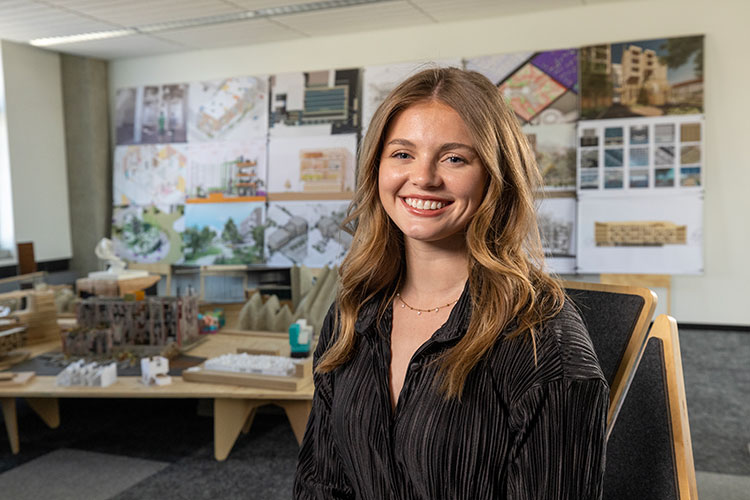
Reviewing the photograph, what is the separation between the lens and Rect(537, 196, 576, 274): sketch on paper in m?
6.09

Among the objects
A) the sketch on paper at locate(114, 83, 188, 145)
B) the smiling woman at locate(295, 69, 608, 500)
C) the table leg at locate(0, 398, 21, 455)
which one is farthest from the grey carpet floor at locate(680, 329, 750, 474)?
the sketch on paper at locate(114, 83, 188, 145)

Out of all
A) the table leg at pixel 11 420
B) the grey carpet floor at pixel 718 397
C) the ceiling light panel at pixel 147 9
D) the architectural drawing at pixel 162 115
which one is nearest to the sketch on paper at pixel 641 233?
the grey carpet floor at pixel 718 397

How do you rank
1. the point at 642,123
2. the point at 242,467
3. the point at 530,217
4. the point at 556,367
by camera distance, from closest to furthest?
the point at 556,367 → the point at 530,217 → the point at 242,467 → the point at 642,123

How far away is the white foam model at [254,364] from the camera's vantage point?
2916 mm

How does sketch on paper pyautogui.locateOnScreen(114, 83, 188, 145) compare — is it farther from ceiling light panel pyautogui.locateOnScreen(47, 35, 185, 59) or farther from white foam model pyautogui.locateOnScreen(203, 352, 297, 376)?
white foam model pyautogui.locateOnScreen(203, 352, 297, 376)

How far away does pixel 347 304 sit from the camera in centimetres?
138

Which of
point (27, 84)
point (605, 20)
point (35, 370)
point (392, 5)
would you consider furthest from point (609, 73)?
point (27, 84)

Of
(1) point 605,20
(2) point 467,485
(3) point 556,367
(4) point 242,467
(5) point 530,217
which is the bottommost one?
(4) point 242,467

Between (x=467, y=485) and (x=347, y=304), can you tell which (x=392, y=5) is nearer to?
(x=347, y=304)

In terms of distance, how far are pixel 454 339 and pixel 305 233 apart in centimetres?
591

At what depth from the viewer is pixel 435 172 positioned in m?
1.18

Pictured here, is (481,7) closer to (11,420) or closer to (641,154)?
(641,154)

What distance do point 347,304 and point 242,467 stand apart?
1979 mm

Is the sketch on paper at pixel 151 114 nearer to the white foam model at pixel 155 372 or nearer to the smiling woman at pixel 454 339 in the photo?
the white foam model at pixel 155 372
